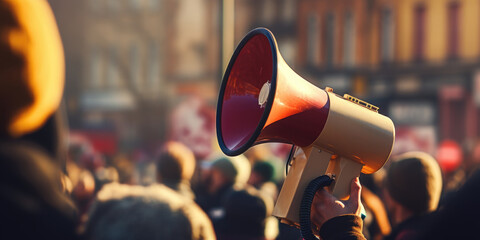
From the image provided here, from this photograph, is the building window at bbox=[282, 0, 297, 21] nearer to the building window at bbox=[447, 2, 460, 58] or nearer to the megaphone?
the building window at bbox=[447, 2, 460, 58]

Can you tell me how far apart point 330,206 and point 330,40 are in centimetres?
2384

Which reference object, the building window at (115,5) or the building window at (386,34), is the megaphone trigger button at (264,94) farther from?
the building window at (115,5)

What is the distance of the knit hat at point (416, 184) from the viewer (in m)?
3.36

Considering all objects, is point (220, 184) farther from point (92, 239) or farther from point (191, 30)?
point (191, 30)

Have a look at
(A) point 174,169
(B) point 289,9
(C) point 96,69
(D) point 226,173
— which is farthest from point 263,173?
(C) point 96,69

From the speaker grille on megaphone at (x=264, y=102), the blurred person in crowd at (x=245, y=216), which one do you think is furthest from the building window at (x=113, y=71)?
the speaker grille on megaphone at (x=264, y=102)

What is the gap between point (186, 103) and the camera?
32.3ft

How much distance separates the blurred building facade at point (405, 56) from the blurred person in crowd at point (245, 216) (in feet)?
55.7

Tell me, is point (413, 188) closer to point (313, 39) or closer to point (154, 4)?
point (313, 39)

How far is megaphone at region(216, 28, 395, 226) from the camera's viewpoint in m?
1.93

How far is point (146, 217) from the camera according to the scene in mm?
1739

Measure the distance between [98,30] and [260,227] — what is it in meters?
29.9

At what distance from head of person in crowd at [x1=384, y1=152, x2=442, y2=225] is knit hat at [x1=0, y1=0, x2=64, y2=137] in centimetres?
252

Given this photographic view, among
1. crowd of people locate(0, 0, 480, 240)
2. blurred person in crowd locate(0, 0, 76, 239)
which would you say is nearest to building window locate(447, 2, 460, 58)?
crowd of people locate(0, 0, 480, 240)
